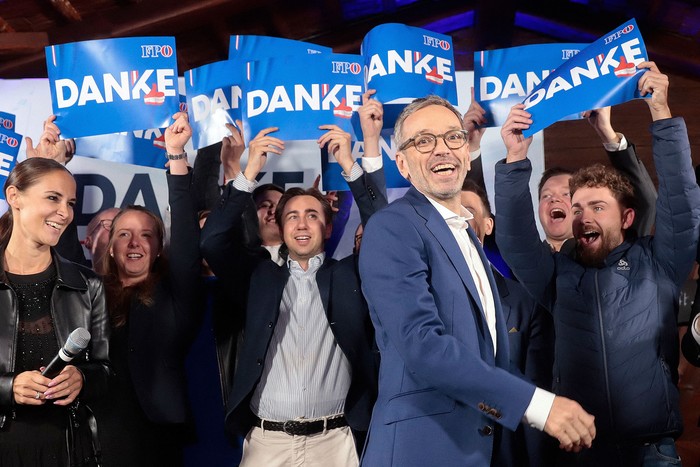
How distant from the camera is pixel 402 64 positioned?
135 inches

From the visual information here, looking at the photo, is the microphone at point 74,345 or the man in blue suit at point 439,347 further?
the microphone at point 74,345

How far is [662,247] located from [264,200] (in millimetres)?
→ 1768

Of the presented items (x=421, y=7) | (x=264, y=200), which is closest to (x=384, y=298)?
(x=264, y=200)

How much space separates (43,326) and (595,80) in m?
2.00

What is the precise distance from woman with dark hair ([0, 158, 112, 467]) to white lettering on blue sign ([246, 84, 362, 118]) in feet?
3.53

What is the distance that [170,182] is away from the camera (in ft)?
9.80

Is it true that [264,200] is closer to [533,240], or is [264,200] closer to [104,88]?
[104,88]

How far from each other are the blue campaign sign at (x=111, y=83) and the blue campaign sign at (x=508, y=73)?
131 cm

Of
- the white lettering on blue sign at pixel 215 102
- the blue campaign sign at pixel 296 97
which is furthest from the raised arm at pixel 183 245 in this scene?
the white lettering on blue sign at pixel 215 102

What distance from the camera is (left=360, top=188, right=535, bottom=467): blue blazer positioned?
1.62 metres

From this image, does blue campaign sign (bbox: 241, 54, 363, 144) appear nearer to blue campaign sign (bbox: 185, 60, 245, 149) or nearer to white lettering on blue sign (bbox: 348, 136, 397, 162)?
blue campaign sign (bbox: 185, 60, 245, 149)

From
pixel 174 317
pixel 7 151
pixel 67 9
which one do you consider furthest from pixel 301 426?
pixel 67 9

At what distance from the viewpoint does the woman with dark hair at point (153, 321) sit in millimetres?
2723

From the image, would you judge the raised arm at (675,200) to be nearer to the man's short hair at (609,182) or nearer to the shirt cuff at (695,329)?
the man's short hair at (609,182)
